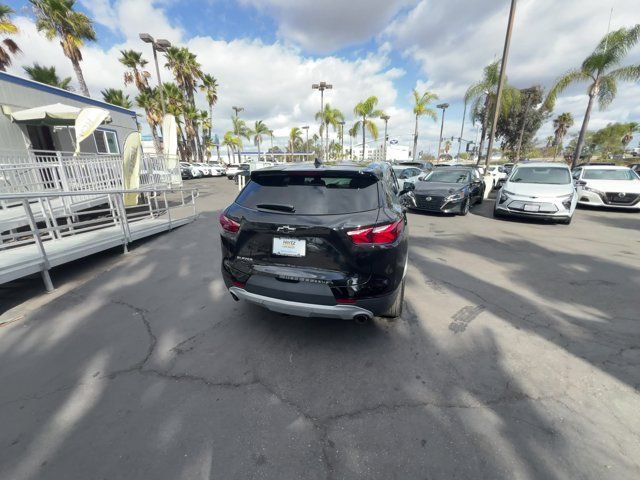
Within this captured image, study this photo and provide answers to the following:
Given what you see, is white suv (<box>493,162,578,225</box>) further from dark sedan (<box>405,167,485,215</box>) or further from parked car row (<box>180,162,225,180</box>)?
parked car row (<box>180,162,225,180</box>)

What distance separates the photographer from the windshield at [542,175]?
27.5ft

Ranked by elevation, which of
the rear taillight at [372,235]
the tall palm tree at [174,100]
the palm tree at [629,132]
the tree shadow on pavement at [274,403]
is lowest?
the tree shadow on pavement at [274,403]

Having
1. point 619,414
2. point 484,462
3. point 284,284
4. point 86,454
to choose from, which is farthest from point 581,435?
point 86,454

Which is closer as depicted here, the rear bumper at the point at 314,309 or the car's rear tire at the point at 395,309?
the rear bumper at the point at 314,309

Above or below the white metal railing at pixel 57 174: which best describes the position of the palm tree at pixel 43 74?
above

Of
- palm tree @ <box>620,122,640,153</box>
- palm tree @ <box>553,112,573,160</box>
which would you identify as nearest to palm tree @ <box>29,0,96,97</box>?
palm tree @ <box>553,112,573,160</box>

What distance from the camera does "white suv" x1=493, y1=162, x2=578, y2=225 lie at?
7500 millimetres

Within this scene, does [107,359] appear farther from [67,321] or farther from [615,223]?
[615,223]

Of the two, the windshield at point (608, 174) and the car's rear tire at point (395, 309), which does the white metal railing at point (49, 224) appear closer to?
the car's rear tire at point (395, 309)

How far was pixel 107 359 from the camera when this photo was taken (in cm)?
274

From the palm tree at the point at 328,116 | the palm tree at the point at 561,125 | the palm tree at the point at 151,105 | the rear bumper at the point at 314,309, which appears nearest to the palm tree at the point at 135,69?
the palm tree at the point at 151,105

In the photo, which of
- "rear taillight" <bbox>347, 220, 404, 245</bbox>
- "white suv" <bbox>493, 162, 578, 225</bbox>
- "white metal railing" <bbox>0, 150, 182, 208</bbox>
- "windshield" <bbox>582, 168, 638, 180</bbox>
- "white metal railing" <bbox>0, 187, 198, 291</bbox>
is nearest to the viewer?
"rear taillight" <bbox>347, 220, 404, 245</bbox>

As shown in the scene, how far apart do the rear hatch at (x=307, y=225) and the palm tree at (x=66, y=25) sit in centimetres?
2644

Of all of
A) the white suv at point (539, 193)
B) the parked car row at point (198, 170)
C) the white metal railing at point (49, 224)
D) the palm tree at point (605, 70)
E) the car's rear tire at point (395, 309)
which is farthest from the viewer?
the parked car row at point (198, 170)
